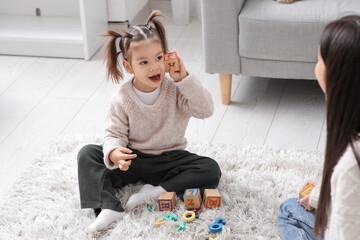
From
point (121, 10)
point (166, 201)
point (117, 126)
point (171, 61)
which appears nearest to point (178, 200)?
point (166, 201)

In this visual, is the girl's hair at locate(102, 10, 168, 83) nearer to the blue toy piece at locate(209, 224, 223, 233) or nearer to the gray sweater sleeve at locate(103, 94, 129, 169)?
the gray sweater sleeve at locate(103, 94, 129, 169)

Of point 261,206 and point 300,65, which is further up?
point 300,65

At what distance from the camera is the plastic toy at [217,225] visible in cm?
149

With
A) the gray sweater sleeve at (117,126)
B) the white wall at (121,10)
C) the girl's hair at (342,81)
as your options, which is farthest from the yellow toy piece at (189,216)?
the white wall at (121,10)

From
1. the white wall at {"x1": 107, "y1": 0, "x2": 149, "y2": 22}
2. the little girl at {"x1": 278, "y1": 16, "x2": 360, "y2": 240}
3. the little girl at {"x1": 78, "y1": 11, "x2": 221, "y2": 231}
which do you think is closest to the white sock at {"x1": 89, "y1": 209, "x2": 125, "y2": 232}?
the little girl at {"x1": 78, "y1": 11, "x2": 221, "y2": 231}

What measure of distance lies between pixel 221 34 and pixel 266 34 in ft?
0.53

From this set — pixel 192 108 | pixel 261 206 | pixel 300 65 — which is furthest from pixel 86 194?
pixel 300 65

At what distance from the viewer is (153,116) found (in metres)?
1.61

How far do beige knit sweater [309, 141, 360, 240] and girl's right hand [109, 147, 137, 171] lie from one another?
0.61 m

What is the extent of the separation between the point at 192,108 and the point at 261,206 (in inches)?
13.1

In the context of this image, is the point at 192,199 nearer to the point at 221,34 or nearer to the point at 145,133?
the point at 145,133

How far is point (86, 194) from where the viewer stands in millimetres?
1596

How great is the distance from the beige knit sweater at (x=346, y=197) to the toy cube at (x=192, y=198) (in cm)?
56

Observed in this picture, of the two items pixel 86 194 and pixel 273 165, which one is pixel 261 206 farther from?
pixel 86 194
